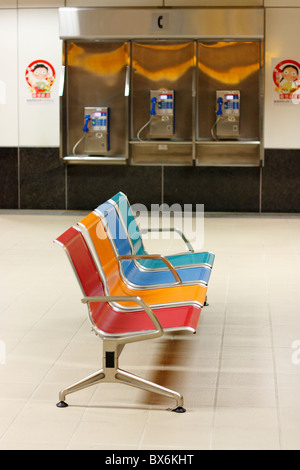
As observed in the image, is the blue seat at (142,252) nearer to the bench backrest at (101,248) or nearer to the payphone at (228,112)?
the bench backrest at (101,248)

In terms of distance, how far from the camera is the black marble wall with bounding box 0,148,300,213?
10203 millimetres

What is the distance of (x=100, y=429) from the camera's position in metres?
3.36

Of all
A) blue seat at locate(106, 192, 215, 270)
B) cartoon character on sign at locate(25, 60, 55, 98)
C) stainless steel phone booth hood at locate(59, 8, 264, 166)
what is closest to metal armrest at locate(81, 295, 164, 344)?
blue seat at locate(106, 192, 215, 270)

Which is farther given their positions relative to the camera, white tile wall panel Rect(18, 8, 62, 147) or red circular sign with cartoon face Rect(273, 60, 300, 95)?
white tile wall panel Rect(18, 8, 62, 147)

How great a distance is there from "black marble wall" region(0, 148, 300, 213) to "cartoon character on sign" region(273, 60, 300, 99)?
75 centimetres

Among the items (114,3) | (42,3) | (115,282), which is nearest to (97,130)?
(114,3)

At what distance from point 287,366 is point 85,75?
6799 mm

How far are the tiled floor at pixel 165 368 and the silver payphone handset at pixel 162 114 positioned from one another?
135 inches

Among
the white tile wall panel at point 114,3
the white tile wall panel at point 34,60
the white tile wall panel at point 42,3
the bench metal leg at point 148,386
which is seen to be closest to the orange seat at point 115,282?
the bench metal leg at point 148,386

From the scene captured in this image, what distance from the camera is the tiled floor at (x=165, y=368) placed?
3312mm

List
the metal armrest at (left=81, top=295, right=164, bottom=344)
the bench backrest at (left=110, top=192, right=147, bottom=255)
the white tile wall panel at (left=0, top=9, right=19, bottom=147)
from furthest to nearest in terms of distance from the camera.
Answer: the white tile wall panel at (left=0, top=9, right=19, bottom=147), the bench backrest at (left=110, top=192, right=147, bottom=255), the metal armrest at (left=81, top=295, right=164, bottom=344)

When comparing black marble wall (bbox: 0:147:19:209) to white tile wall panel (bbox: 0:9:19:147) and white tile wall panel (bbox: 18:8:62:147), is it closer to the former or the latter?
white tile wall panel (bbox: 0:9:19:147)

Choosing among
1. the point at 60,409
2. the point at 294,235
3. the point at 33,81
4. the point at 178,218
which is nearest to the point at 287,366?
the point at 60,409

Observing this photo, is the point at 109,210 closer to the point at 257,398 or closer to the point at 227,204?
the point at 257,398
